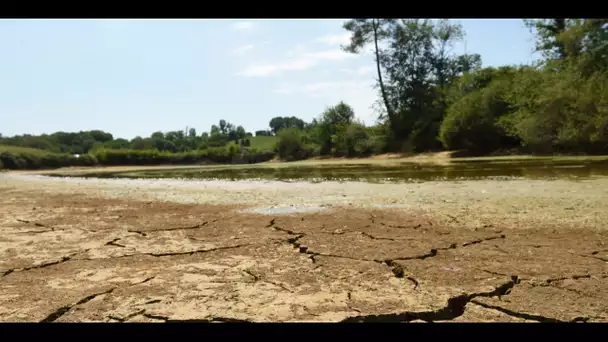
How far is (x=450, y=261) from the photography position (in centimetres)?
228

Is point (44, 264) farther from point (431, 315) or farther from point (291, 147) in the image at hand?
point (291, 147)

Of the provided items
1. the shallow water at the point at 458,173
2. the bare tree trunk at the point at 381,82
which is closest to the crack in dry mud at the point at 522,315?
the shallow water at the point at 458,173

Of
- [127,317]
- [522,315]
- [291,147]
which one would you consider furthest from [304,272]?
[291,147]

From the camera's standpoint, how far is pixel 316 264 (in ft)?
7.52

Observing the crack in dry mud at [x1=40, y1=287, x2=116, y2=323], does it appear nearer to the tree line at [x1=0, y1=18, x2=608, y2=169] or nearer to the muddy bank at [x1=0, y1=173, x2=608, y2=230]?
the muddy bank at [x1=0, y1=173, x2=608, y2=230]

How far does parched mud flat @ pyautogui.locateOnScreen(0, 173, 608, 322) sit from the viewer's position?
1616 mm

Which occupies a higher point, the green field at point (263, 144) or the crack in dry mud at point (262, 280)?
the green field at point (263, 144)

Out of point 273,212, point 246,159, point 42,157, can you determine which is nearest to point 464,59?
point 246,159

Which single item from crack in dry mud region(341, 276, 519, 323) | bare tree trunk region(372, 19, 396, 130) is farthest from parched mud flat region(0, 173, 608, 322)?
bare tree trunk region(372, 19, 396, 130)

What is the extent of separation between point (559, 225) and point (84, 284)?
10.5ft

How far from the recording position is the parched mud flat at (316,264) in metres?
1.62

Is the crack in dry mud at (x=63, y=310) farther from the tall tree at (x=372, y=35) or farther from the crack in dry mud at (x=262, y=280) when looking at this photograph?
the tall tree at (x=372, y=35)

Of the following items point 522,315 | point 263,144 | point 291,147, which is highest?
point 263,144

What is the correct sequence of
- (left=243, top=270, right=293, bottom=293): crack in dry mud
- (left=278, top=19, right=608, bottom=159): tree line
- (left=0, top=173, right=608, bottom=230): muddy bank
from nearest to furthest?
1. (left=243, top=270, right=293, bottom=293): crack in dry mud
2. (left=0, top=173, right=608, bottom=230): muddy bank
3. (left=278, top=19, right=608, bottom=159): tree line
